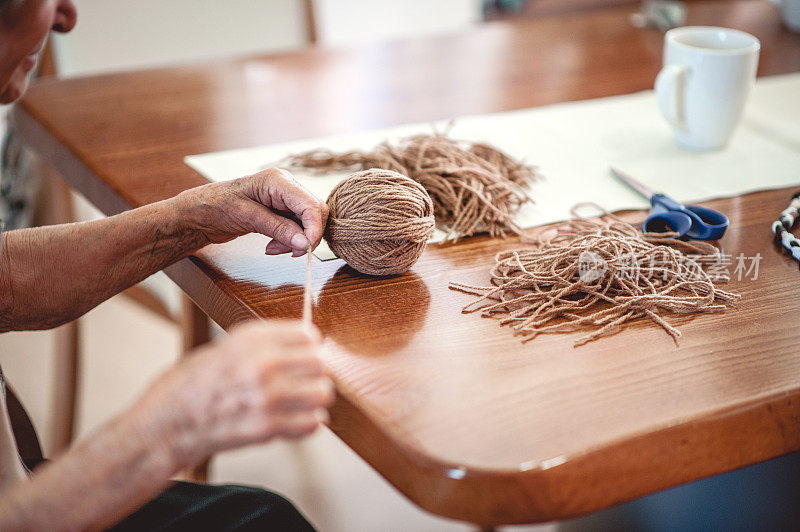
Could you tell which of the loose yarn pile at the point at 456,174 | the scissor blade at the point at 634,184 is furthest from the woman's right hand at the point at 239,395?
the scissor blade at the point at 634,184

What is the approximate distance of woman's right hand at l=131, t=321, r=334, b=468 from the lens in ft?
1.65

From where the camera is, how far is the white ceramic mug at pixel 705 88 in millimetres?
1029

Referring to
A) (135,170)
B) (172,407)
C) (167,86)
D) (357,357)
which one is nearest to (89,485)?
(172,407)

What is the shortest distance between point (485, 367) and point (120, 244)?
404mm

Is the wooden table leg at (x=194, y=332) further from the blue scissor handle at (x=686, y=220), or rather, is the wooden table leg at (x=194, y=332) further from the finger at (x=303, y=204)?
the blue scissor handle at (x=686, y=220)

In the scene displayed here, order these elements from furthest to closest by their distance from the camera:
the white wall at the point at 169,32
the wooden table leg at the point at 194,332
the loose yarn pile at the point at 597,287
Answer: the white wall at the point at 169,32 → the wooden table leg at the point at 194,332 → the loose yarn pile at the point at 597,287

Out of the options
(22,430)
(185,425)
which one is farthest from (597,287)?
(22,430)

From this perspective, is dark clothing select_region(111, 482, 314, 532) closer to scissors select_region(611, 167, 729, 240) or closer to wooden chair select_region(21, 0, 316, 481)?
scissors select_region(611, 167, 729, 240)

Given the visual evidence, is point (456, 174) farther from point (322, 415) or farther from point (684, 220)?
point (322, 415)

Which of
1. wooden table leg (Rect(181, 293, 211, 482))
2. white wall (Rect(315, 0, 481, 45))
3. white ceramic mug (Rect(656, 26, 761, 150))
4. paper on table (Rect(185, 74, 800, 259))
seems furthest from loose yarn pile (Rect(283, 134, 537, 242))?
white wall (Rect(315, 0, 481, 45))

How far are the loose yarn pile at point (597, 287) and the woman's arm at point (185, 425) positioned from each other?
0.74 feet

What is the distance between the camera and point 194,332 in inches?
56.5

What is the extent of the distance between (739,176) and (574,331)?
445 millimetres

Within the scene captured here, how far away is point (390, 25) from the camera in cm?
229
